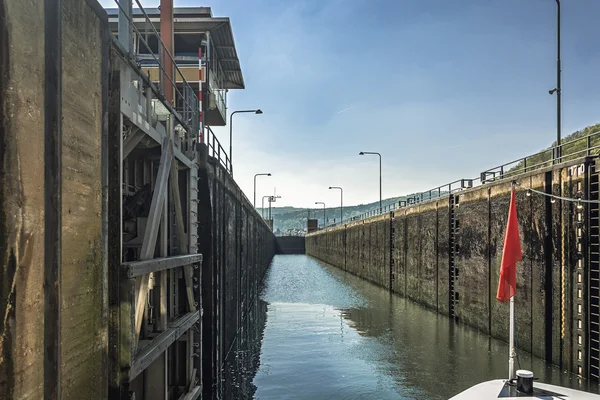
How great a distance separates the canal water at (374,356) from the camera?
12.3m

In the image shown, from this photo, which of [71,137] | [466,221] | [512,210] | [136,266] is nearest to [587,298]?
[512,210]

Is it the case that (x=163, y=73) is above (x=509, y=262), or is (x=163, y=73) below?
above

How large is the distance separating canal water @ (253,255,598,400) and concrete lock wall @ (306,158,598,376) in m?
0.78

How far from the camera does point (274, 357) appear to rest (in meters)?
15.6

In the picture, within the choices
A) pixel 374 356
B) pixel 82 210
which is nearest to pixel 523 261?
pixel 374 356

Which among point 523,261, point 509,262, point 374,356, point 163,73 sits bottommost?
point 374,356

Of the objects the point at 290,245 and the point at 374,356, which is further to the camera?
the point at 290,245

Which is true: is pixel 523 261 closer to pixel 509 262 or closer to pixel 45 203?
pixel 509 262

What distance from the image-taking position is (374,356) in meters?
15.7

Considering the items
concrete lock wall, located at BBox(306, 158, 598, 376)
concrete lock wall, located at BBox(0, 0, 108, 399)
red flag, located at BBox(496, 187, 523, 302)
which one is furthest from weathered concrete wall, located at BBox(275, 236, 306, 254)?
concrete lock wall, located at BBox(0, 0, 108, 399)

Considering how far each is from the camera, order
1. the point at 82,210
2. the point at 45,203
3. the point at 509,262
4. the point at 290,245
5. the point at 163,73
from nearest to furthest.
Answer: the point at 45,203, the point at 82,210, the point at 509,262, the point at 163,73, the point at 290,245

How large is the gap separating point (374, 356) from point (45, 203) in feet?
44.7

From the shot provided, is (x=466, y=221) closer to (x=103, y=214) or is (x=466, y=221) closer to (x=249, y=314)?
(x=249, y=314)

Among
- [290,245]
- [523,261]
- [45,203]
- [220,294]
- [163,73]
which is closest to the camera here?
[45,203]
